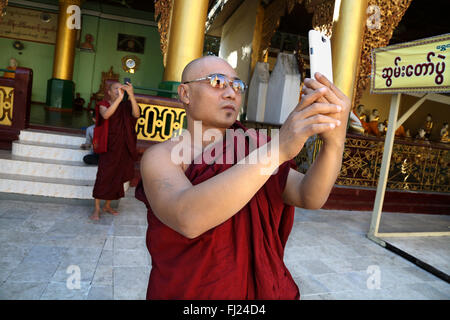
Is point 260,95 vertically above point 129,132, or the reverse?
point 260,95

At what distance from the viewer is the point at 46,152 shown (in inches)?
213

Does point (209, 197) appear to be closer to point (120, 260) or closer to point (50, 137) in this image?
point (120, 260)

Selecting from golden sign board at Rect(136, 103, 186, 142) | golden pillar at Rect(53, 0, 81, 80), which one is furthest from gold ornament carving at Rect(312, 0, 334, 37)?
golden pillar at Rect(53, 0, 81, 80)

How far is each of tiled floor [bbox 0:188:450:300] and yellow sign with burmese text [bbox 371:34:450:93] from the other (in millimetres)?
1989

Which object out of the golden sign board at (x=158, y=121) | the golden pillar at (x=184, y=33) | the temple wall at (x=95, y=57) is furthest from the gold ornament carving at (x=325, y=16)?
the temple wall at (x=95, y=57)

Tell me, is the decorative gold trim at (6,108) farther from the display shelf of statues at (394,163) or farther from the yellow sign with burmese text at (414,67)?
the yellow sign with burmese text at (414,67)

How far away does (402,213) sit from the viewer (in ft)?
22.1

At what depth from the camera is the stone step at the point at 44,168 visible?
4938 mm

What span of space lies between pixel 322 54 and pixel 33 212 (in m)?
4.20

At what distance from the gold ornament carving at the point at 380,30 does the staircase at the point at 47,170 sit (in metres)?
4.92

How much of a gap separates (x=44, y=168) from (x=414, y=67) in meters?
4.91

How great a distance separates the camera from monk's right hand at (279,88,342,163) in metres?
0.85
